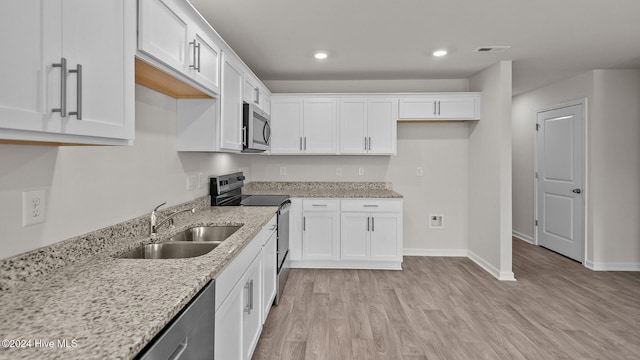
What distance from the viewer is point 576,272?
3785mm

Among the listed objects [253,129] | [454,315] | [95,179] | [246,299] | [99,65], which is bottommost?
[454,315]

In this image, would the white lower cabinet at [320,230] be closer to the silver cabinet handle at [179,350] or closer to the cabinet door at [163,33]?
the cabinet door at [163,33]

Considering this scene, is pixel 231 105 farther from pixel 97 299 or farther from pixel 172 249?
pixel 97 299

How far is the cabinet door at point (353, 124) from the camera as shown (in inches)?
159

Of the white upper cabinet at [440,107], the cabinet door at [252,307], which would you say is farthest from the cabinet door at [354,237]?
the cabinet door at [252,307]

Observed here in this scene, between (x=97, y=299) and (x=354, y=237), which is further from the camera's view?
(x=354, y=237)

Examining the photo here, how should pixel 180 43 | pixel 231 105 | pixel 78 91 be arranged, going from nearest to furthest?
pixel 78 91 → pixel 180 43 → pixel 231 105

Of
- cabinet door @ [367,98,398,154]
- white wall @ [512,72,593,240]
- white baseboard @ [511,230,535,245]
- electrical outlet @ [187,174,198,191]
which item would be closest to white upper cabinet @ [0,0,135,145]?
electrical outlet @ [187,174,198,191]

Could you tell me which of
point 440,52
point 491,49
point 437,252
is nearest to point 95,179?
point 440,52

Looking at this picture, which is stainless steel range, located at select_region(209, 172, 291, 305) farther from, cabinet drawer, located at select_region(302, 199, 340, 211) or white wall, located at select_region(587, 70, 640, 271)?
white wall, located at select_region(587, 70, 640, 271)

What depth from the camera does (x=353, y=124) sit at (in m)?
4.04

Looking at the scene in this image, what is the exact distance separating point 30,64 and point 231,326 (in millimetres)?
1239

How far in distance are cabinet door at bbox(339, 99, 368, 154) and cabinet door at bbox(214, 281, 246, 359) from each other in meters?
2.66

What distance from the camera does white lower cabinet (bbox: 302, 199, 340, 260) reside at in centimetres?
381
